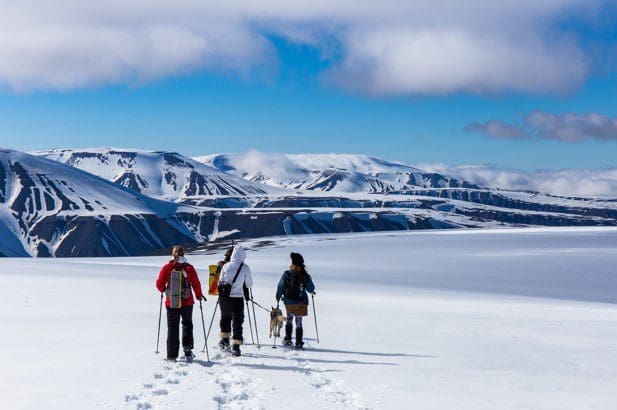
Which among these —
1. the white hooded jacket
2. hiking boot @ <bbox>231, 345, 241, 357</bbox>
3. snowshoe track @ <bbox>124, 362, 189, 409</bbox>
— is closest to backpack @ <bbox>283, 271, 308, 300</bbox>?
the white hooded jacket

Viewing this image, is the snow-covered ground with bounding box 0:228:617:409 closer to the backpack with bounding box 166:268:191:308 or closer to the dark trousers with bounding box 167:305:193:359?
the dark trousers with bounding box 167:305:193:359

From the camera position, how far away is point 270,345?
1802cm

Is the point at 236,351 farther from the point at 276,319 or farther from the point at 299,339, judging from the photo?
the point at 276,319

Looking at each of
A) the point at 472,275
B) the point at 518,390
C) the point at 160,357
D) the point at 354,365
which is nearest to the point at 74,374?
the point at 160,357

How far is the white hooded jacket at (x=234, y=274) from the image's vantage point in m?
16.3

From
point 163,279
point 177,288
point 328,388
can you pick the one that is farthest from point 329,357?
point 163,279

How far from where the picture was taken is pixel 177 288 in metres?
14.7

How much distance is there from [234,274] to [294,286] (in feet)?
5.82

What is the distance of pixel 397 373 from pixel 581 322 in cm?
1297

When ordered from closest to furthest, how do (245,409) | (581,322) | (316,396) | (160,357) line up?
(245,409) → (316,396) → (160,357) → (581,322)

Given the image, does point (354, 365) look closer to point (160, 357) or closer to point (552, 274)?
point (160, 357)

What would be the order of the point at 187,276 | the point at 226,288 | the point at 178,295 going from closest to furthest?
the point at 178,295 → the point at 187,276 → the point at 226,288

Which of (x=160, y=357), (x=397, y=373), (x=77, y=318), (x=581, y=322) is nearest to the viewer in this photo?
(x=397, y=373)

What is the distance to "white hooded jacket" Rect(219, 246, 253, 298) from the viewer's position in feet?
53.6
